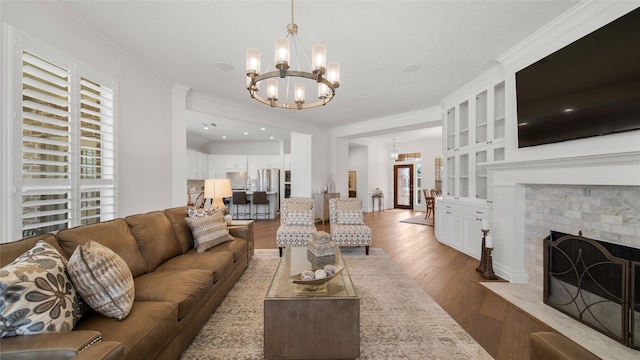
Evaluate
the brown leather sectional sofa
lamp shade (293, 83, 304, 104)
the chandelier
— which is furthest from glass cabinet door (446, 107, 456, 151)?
the brown leather sectional sofa

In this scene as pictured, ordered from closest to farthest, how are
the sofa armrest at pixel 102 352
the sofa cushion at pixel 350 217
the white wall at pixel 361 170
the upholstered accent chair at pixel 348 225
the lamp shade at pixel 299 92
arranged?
the sofa armrest at pixel 102 352 → the lamp shade at pixel 299 92 → the upholstered accent chair at pixel 348 225 → the sofa cushion at pixel 350 217 → the white wall at pixel 361 170

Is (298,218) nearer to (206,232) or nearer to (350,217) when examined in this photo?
(350,217)

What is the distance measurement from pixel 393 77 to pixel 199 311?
3.81 meters

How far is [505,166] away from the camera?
9.69ft

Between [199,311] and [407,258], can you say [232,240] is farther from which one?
[407,258]

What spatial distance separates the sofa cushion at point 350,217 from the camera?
14.1 feet

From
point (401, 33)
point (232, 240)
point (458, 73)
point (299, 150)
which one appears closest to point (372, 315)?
point (232, 240)

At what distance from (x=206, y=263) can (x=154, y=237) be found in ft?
1.86

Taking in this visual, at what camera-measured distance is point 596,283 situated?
2.02m

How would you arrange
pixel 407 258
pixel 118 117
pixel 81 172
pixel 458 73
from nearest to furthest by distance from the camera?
pixel 81 172 → pixel 118 117 → pixel 458 73 → pixel 407 258

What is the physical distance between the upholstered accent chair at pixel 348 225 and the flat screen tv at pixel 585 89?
7.97ft

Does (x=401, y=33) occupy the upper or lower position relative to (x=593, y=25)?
upper

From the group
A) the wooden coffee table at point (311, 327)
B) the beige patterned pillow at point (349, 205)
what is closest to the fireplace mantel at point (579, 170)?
the beige patterned pillow at point (349, 205)

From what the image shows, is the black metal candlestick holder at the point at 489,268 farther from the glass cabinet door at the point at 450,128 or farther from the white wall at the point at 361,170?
the white wall at the point at 361,170
